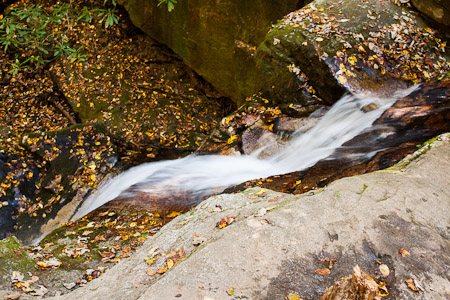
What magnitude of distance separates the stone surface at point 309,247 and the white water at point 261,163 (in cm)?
248

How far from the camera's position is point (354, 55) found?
639 centimetres

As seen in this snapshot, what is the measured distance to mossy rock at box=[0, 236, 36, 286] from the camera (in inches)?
134

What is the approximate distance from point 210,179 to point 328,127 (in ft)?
7.71

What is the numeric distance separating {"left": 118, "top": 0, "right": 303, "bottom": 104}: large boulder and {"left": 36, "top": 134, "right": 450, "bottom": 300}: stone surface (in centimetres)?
591

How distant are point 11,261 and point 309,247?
3.20 metres

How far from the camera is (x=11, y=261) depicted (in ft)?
11.8

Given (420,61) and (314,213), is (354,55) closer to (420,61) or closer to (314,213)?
(420,61)

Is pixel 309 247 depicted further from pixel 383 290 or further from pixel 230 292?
pixel 230 292

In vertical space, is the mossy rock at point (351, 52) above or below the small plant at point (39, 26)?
below

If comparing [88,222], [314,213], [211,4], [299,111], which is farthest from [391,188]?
[211,4]

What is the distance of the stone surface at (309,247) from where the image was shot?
210 cm

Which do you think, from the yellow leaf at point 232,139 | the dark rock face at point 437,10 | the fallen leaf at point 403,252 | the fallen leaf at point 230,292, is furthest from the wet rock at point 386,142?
the fallen leaf at point 230,292

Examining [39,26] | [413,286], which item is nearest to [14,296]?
[413,286]

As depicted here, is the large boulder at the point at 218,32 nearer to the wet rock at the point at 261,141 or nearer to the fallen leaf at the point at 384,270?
the wet rock at the point at 261,141
